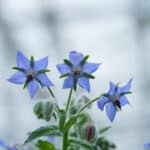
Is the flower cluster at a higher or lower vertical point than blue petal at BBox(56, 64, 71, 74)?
lower

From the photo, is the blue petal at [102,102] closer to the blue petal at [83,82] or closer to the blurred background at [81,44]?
the blue petal at [83,82]

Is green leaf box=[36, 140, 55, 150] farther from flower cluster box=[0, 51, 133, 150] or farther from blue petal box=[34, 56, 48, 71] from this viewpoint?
blue petal box=[34, 56, 48, 71]

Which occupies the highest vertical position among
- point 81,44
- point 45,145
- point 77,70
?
point 81,44

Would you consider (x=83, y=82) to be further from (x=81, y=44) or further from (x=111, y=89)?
(x=81, y=44)

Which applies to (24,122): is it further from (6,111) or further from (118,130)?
(118,130)

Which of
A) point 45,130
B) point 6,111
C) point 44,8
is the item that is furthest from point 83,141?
point 6,111

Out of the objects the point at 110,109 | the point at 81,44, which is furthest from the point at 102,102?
the point at 81,44

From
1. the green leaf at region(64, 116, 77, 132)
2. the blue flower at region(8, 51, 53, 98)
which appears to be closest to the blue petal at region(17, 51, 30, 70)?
the blue flower at region(8, 51, 53, 98)
